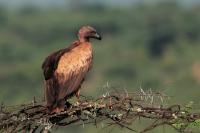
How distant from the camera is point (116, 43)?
7831cm

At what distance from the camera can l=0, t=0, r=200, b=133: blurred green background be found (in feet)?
191

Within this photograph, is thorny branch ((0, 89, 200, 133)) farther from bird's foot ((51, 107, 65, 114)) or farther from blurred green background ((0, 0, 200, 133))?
blurred green background ((0, 0, 200, 133))

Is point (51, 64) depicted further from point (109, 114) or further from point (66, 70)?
point (109, 114)

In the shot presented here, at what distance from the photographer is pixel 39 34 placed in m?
85.1

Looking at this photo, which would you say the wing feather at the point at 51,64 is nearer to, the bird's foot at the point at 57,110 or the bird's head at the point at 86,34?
the bird's head at the point at 86,34

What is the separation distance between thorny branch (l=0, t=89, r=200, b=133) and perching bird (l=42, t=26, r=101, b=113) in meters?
0.64

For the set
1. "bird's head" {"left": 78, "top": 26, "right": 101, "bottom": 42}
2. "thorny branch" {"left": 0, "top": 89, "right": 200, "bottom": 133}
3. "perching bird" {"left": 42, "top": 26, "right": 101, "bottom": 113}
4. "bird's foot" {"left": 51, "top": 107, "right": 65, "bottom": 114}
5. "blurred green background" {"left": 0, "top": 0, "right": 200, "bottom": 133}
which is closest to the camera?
"thorny branch" {"left": 0, "top": 89, "right": 200, "bottom": 133}

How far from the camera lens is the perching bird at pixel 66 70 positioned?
889 cm

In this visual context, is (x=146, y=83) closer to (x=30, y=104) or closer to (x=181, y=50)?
(x=181, y=50)

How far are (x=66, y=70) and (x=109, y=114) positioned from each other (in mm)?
1612

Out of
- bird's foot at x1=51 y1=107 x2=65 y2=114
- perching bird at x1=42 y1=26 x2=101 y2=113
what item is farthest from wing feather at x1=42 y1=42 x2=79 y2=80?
bird's foot at x1=51 y1=107 x2=65 y2=114

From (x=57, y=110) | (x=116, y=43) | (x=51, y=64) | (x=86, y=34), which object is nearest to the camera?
(x=57, y=110)

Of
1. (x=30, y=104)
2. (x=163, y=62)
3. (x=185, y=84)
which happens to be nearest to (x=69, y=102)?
(x=30, y=104)

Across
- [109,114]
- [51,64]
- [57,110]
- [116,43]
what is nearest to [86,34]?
[51,64]
